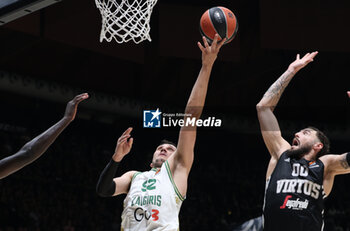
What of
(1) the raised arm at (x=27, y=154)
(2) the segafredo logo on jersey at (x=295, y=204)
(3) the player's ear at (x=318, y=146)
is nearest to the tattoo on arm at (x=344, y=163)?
(3) the player's ear at (x=318, y=146)

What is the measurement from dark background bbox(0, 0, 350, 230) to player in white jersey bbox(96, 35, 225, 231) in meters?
6.24

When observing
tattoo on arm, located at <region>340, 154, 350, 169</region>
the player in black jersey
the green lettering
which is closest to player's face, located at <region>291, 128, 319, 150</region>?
the player in black jersey

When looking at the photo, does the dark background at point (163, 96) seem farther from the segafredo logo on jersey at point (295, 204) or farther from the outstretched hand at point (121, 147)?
the segafredo logo on jersey at point (295, 204)

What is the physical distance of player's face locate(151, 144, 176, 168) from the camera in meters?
4.88

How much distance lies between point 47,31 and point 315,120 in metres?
9.02

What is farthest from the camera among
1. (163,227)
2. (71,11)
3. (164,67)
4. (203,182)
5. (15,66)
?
(203,182)

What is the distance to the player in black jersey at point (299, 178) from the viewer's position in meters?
3.88

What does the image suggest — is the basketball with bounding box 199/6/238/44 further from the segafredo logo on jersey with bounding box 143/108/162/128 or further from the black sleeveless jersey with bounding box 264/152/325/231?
the segafredo logo on jersey with bounding box 143/108/162/128

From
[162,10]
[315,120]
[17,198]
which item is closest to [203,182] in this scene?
[315,120]

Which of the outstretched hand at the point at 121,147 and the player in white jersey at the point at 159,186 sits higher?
the outstretched hand at the point at 121,147

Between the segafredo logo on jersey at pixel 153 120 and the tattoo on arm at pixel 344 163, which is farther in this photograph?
the segafredo logo on jersey at pixel 153 120

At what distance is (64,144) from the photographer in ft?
48.4

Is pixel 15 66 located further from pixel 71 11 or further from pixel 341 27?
pixel 341 27

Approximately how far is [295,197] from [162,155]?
149 centimetres
